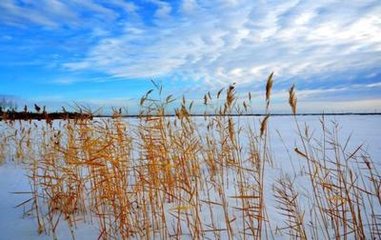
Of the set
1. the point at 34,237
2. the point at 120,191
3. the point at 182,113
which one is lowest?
the point at 34,237

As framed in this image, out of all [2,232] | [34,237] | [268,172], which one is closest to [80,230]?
[34,237]

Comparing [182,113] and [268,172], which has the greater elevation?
[182,113]

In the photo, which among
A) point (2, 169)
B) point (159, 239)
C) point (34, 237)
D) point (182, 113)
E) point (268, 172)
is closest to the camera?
point (159, 239)

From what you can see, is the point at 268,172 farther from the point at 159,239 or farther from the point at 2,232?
the point at 2,232

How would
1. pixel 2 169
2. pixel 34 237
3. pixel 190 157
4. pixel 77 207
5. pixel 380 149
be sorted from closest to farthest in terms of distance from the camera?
pixel 34 237
pixel 77 207
pixel 190 157
pixel 2 169
pixel 380 149

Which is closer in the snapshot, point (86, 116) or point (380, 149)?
point (86, 116)

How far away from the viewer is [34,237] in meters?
2.93

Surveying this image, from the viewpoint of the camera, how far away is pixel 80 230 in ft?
9.93

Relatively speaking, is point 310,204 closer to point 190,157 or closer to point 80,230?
point 190,157

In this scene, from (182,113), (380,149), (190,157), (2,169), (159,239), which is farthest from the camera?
(380,149)

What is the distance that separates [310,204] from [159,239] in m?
1.73

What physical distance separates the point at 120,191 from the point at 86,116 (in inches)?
68.6

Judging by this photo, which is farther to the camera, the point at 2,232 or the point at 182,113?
the point at 182,113

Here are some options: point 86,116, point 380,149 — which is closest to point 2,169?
point 86,116
